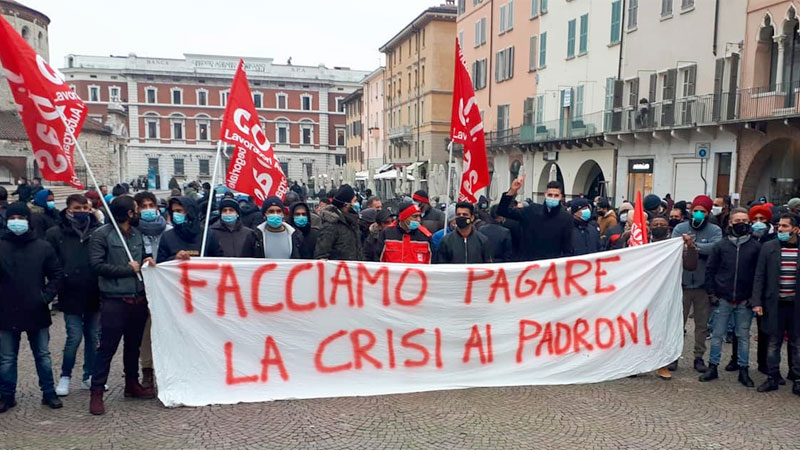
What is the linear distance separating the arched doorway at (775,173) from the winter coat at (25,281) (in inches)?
735

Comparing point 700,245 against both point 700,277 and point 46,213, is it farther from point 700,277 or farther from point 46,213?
point 46,213

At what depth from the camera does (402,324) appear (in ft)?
19.0

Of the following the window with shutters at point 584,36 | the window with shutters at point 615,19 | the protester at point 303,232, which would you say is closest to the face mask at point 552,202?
the protester at point 303,232

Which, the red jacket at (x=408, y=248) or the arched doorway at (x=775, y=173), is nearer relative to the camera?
the red jacket at (x=408, y=248)

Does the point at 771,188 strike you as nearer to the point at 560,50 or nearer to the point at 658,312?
the point at 560,50

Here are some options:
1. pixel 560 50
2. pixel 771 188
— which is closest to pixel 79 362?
pixel 771 188

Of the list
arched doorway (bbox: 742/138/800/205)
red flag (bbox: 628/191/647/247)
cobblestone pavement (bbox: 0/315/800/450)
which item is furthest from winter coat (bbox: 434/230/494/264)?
arched doorway (bbox: 742/138/800/205)

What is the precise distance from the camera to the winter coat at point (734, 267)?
6.21 meters

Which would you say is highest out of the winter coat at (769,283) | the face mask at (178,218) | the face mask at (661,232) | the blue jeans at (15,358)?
the face mask at (178,218)

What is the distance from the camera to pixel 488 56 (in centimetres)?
3728

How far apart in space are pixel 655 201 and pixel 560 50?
A: 21263 mm

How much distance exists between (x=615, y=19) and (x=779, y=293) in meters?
21.1

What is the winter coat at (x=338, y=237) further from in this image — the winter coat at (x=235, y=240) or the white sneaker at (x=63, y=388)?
the white sneaker at (x=63, y=388)

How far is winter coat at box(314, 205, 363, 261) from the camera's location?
6312 mm
